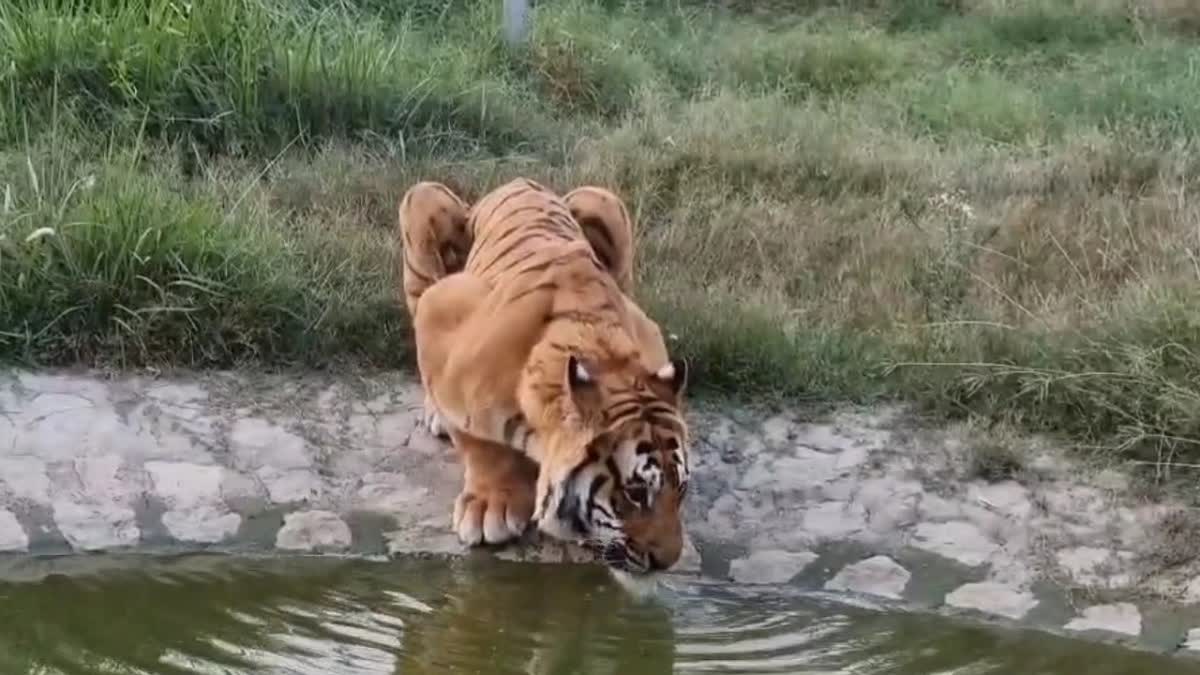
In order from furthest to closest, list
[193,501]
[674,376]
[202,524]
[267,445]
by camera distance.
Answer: [267,445] < [193,501] < [202,524] < [674,376]

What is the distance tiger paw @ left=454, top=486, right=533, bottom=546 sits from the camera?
15.6 feet

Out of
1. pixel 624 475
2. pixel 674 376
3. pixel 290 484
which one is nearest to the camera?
pixel 624 475

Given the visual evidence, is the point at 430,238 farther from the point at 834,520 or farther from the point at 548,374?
the point at 834,520

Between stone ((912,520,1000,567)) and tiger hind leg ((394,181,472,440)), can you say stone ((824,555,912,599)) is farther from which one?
tiger hind leg ((394,181,472,440))

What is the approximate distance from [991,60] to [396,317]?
5629mm

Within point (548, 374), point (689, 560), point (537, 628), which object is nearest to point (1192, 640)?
point (689, 560)

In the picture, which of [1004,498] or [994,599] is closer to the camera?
[994,599]

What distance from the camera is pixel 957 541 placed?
193 inches

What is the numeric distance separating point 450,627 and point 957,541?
56.7 inches

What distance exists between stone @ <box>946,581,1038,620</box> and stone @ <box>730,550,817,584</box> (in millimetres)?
407

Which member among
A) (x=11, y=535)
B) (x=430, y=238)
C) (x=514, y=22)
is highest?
(x=514, y=22)

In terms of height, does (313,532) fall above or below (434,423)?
below

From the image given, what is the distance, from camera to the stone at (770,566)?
4750 millimetres

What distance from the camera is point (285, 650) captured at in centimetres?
420
